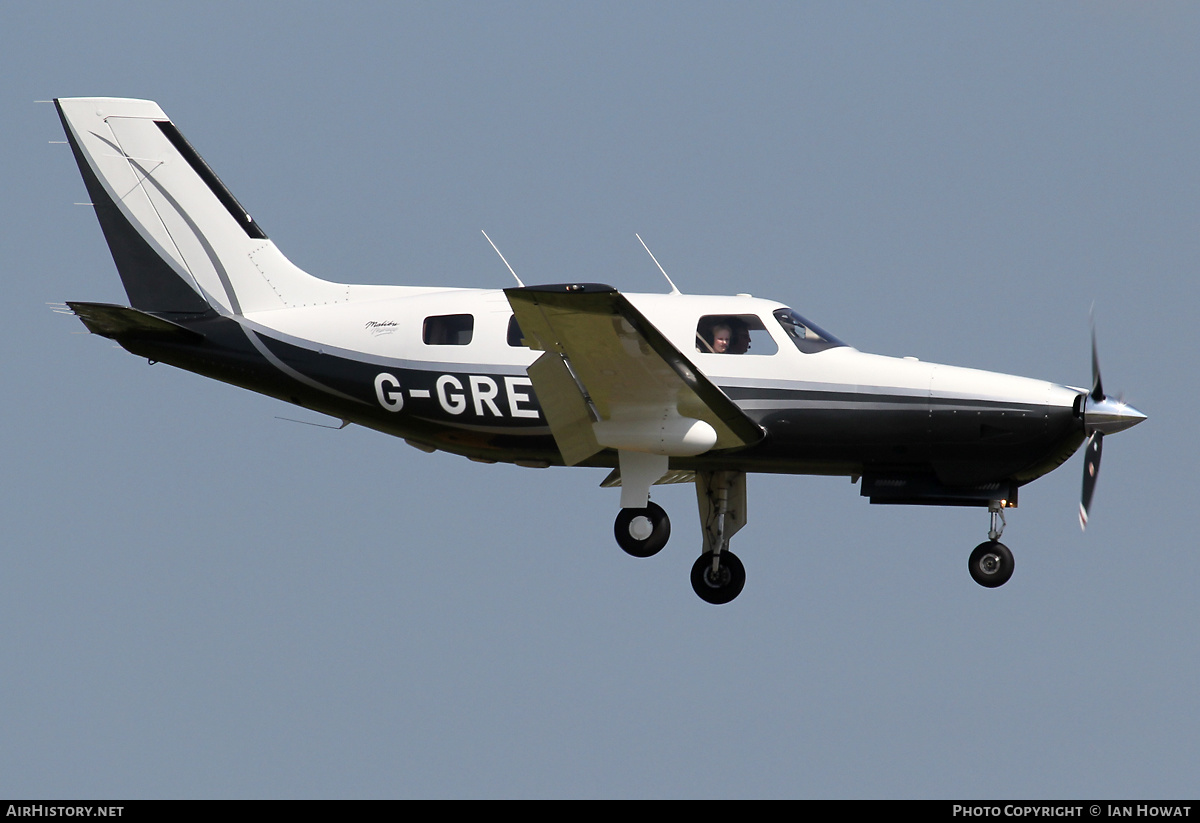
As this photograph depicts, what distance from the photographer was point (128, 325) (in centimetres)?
2017

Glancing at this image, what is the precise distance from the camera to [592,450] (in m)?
19.2

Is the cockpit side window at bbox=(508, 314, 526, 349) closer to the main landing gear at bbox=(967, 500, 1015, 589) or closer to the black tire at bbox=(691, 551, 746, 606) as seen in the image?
the black tire at bbox=(691, 551, 746, 606)

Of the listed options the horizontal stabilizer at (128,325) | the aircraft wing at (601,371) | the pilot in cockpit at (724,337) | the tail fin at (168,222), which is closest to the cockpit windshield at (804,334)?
the pilot in cockpit at (724,337)

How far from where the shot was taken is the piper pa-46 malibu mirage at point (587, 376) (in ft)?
60.9

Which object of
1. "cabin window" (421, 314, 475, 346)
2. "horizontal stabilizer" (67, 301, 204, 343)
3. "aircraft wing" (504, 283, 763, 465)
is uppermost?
"horizontal stabilizer" (67, 301, 204, 343)

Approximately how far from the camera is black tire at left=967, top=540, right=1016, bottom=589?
18.9 meters

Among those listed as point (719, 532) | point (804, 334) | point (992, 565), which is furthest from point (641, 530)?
point (992, 565)

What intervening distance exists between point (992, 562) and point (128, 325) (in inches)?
424

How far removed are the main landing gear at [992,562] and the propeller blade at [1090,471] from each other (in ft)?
3.20

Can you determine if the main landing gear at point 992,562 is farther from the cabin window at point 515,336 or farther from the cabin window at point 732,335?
the cabin window at point 515,336

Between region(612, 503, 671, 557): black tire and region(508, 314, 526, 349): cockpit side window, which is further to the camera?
region(508, 314, 526, 349): cockpit side window

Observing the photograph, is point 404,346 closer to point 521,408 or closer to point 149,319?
point 521,408

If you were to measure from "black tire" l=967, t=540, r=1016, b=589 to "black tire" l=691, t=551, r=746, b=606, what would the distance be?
118 inches

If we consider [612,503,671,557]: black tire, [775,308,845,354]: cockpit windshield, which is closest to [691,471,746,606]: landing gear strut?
[612,503,671,557]: black tire
